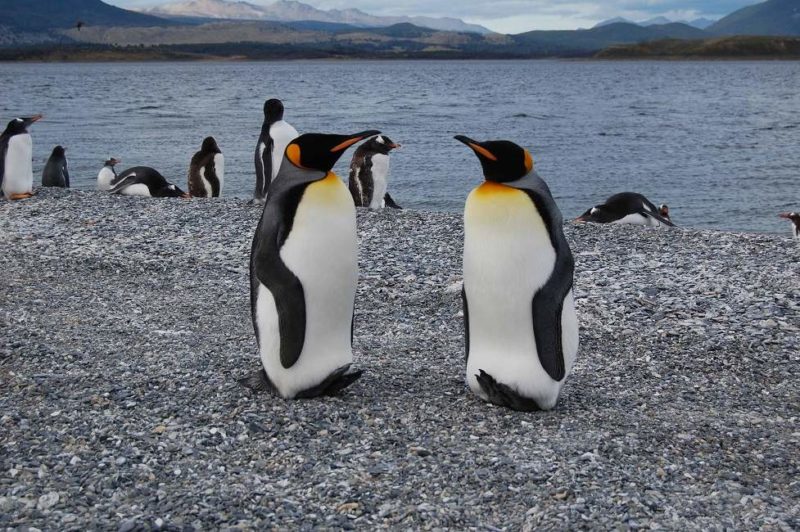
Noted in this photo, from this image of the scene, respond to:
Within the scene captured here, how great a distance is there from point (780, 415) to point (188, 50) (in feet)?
466

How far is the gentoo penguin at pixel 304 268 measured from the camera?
4.54m

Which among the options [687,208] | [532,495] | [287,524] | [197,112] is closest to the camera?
[287,524]

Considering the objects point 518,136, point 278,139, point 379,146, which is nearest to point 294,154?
point 278,139

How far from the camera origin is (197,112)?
40281mm

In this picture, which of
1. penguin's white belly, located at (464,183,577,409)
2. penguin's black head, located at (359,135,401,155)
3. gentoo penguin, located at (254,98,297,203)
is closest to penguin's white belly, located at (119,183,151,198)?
gentoo penguin, located at (254,98,297,203)

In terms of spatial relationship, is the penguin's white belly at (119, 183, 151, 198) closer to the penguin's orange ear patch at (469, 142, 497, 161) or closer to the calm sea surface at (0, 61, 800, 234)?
the calm sea surface at (0, 61, 800, 234)

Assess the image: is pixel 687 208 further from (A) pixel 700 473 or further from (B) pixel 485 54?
(B) pixel 485 54

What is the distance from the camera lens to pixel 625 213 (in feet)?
38.1

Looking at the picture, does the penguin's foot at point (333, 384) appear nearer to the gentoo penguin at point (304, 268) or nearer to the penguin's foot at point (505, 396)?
the gentoo penguin at point (304, 268)

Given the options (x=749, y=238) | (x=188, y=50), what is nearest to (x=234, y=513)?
(x=749, y=238)

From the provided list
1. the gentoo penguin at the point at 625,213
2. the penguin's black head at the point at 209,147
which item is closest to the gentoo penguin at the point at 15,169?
the penguin's black head at the point at 209,147

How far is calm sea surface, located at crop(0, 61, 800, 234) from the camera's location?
19219mm

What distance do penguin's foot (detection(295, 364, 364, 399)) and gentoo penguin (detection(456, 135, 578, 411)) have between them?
2.29 feet

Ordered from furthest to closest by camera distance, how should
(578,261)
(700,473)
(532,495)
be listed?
1. (578,261)
2. (700,473)
3. (532,495)
